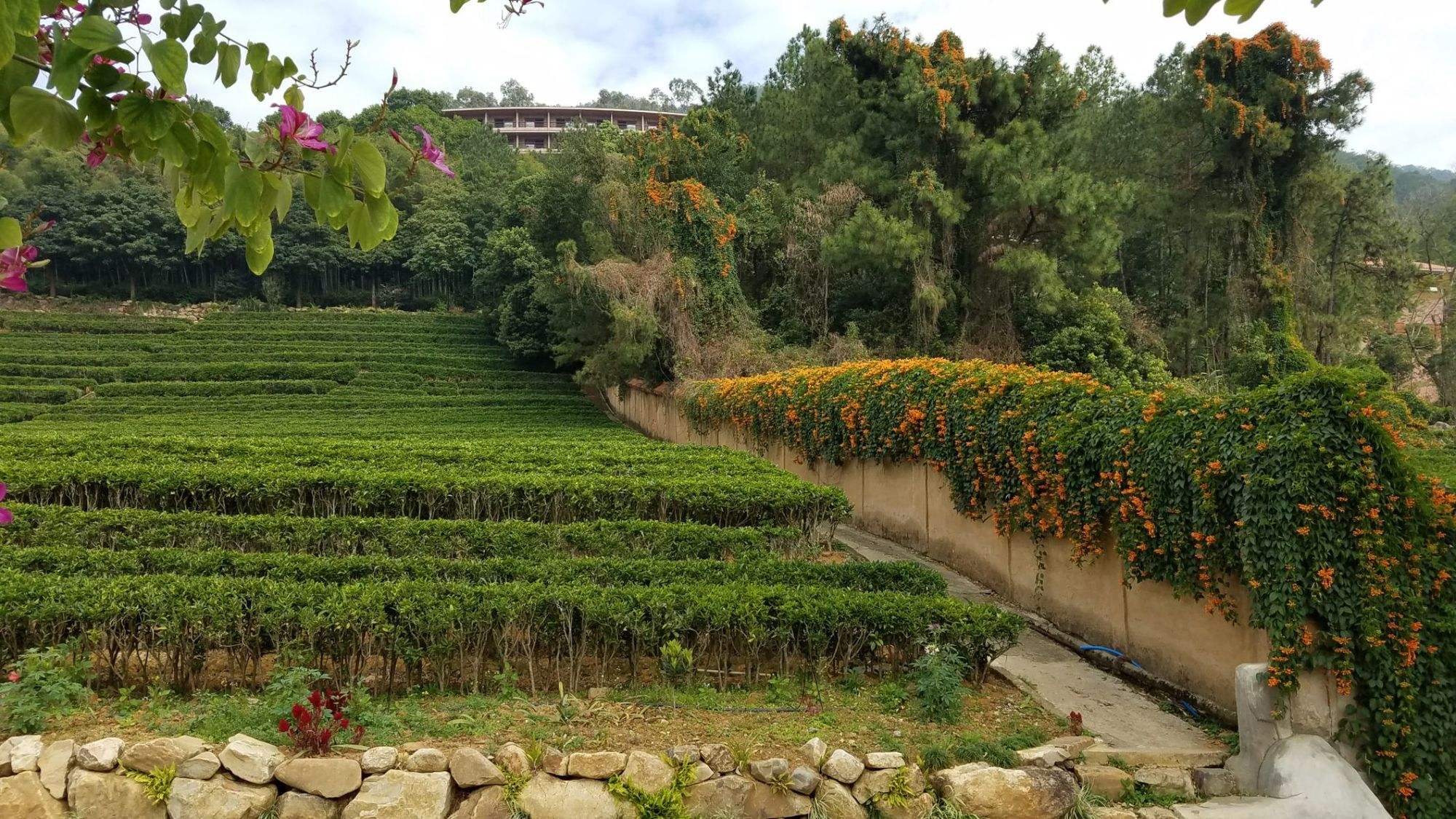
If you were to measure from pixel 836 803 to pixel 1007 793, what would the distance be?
89 centimetres

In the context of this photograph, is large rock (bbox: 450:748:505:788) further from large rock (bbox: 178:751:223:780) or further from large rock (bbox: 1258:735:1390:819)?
large rock (bbox: 1258:735:1390:819)

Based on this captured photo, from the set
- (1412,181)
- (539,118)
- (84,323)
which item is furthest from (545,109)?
(1412,181)

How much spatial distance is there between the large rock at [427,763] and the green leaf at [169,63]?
3.65m

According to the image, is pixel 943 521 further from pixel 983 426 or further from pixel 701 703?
pixel 701 703

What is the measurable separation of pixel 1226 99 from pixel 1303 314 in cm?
682

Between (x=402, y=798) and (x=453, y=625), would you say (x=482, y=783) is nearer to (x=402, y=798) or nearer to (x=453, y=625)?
(x=402, y=798)

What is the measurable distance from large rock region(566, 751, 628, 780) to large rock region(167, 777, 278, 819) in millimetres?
1483

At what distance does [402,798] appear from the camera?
4125 mm

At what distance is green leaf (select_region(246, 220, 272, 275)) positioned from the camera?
1862 mm

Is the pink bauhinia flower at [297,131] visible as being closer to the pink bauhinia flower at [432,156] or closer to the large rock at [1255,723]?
the pink bauhinia flower at [432,156]

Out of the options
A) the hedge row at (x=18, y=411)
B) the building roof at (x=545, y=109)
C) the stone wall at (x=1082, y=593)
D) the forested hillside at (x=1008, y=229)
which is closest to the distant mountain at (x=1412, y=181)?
the forested hillside at (x=1008, y=229)

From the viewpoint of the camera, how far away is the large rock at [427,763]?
422 centimetres

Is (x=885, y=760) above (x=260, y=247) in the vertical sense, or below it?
below

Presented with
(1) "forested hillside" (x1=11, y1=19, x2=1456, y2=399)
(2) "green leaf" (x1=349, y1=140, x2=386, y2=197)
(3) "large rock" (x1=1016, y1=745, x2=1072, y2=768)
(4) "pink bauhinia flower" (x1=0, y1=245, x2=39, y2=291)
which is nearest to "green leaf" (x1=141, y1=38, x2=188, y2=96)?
(2) "green leaf" (x1=349, y1=140, x2=386, y2=197)
